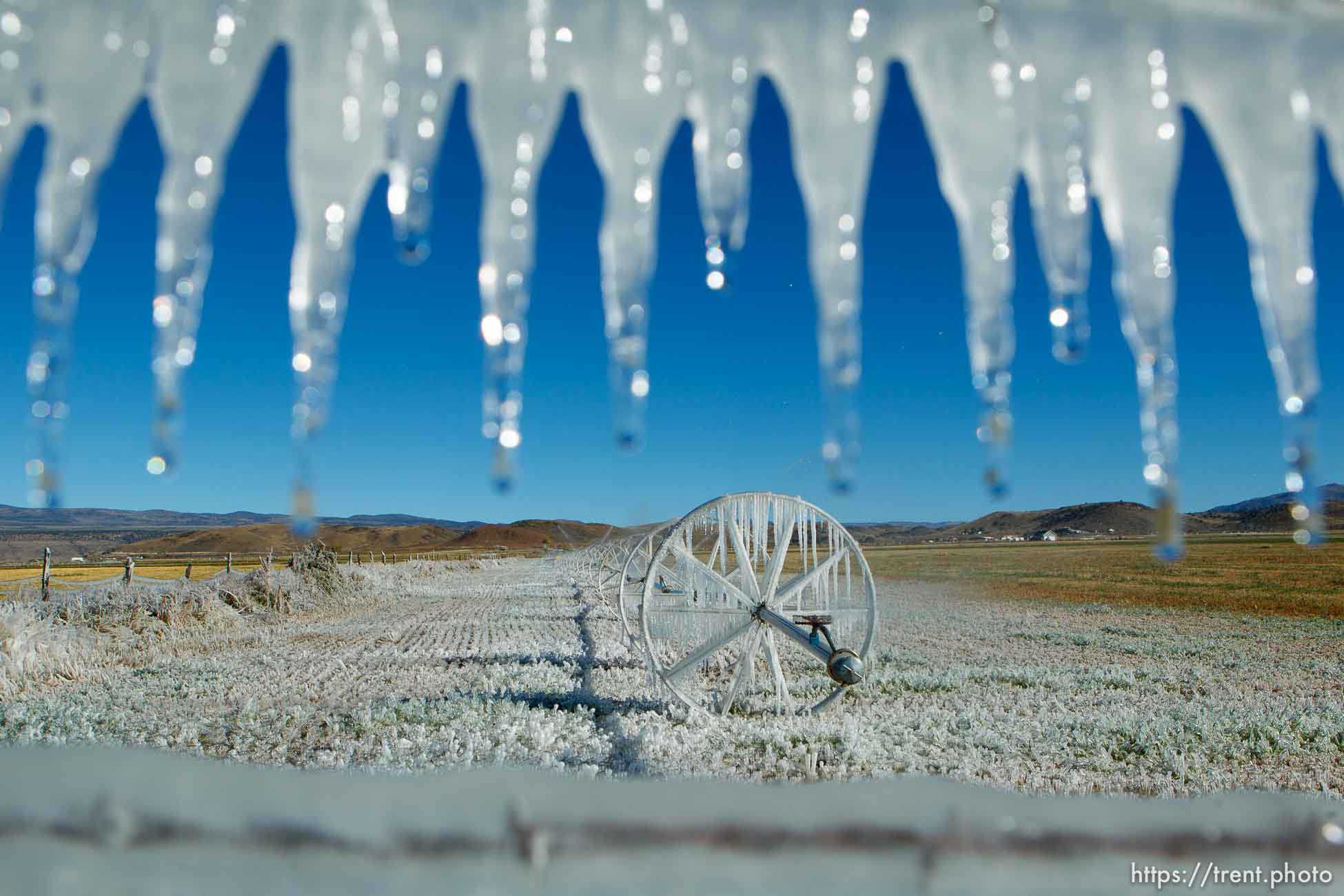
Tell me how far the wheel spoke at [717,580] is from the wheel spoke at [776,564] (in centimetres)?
18

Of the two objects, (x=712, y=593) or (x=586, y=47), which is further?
(x=712, y=593)

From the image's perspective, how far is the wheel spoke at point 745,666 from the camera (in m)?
8.52

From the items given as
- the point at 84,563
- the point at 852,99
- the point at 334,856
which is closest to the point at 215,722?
the point at 334,856

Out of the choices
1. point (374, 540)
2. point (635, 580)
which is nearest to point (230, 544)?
point (374, 540)

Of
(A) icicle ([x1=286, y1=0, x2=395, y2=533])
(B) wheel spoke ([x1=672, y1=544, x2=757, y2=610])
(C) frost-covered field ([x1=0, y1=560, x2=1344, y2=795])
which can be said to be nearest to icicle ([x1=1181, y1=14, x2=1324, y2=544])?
(A) icicle ([x1=286, y1=0, x2=395, y2=533])

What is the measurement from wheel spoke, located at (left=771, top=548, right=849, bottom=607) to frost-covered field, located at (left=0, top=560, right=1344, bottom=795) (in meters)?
1.36

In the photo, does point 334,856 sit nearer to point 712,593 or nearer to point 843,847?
point 843,847

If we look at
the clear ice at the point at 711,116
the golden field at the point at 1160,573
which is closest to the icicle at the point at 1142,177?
the clear ice at the point at 711,116

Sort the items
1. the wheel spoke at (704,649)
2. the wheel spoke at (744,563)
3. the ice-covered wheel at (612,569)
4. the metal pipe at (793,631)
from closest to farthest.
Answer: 1. the metal pipe at (793,631)
2. the wheel spoke at (744,563)
3. the wheel spoke at (704,649)
4. the ice-covered wheel at (612,569)

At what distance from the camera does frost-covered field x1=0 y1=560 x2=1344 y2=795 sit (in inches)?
266

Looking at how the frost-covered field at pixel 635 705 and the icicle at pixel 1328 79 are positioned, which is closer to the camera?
the icicle at pixel 1328 79

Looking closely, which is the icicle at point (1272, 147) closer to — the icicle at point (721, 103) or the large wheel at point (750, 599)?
the icicle at point (721, 103)

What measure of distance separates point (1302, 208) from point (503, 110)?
1742mm

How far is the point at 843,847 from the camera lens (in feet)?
3.99
